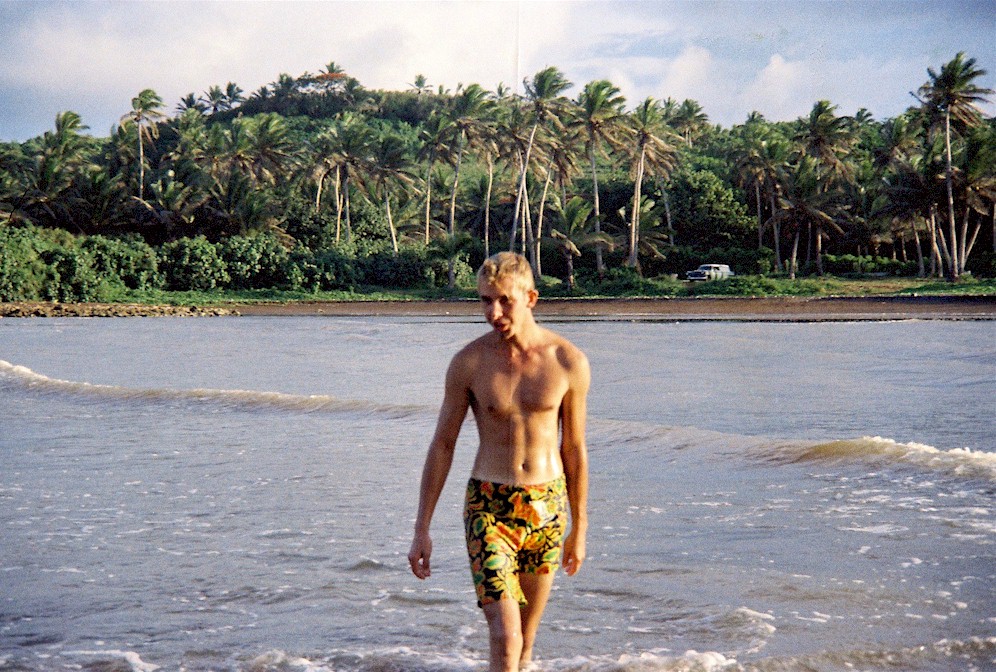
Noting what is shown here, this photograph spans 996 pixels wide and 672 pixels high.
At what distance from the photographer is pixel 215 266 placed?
55094 millimetres

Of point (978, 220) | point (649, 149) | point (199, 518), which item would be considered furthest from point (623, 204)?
point (199, 518)

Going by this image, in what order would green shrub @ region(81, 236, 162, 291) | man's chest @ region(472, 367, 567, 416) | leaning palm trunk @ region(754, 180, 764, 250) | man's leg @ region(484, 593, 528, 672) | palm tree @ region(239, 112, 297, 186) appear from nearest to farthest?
man's leg @ region(484, 593, 528, 672)
man's chest @ region(472, 367, 567, 416)
green shrub @ region(81, 236, 162, 291)
leaning palm trunk @ region(754, 180, 764, 250)
palm tree @ region(239, 112, 297, 186)

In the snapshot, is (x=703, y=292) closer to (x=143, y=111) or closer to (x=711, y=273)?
(x=711, y=273)

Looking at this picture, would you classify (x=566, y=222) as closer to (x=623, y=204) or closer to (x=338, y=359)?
(x=623, y=204)

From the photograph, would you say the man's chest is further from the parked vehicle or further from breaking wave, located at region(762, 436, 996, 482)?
the parked vehicle

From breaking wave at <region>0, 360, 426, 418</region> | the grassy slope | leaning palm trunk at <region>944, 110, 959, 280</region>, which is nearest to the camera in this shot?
breaking wave at <region>0, 360, 426, 418</region>

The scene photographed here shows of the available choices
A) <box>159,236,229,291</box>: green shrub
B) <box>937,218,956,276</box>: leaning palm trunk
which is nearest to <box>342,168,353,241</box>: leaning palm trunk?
<box>159,236,229,291</box>: green shrub

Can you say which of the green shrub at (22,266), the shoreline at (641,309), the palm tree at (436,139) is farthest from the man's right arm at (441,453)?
the palm tree at (436,139)

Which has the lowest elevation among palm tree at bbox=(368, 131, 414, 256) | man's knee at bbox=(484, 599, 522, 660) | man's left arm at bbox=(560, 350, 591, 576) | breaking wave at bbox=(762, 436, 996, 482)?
breaking wave at bbox=(762, 436, 996, 482)

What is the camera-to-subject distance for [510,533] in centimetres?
348

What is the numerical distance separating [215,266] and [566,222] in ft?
58.2

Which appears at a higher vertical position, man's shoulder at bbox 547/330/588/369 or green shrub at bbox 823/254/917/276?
green shrub at bbox 823/254/917/276

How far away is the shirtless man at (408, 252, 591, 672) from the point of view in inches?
135

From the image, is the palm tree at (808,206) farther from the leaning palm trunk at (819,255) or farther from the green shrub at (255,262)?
the green shrub at (255,262)
